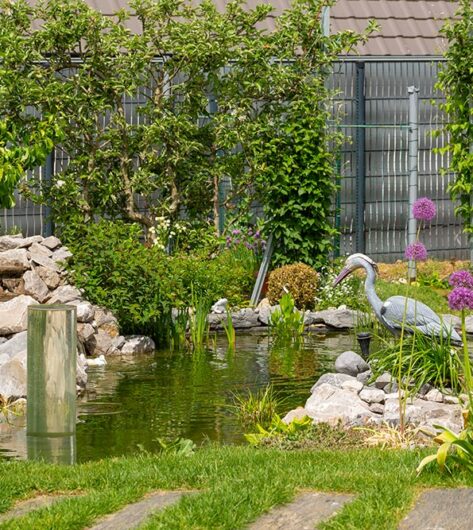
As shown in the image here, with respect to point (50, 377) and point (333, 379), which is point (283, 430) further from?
point (333, 379)

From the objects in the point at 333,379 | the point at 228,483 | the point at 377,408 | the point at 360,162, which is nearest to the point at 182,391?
the point at 333,379

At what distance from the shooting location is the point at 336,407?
9.62m

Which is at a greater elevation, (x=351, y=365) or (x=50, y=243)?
(x=50, y=243)

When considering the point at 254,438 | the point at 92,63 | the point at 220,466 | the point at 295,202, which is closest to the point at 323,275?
the point at 295,202

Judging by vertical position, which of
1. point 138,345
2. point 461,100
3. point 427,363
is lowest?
point 138,345

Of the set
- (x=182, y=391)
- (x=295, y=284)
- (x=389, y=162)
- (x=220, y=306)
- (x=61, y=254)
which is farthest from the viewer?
(x=389, y=162)

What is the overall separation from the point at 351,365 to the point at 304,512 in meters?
5.24

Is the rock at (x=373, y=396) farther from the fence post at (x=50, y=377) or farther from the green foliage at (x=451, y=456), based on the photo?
the green foliage at (x=451, y=456)

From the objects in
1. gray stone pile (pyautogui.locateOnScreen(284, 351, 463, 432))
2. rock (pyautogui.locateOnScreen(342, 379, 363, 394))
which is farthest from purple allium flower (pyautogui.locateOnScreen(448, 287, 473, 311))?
rock (pyautogui.locateOnScreen(342, 379, 363, 394))

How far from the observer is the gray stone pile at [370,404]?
920 cm

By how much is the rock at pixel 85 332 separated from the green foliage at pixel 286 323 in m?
2.14

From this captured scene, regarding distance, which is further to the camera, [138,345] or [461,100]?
[461,100]

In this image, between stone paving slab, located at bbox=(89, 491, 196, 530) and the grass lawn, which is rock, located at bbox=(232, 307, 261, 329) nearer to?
the grass lawn

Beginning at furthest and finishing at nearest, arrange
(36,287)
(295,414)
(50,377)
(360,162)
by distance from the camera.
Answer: (360,162) → (36,287) → (295,414) → (50,377)
